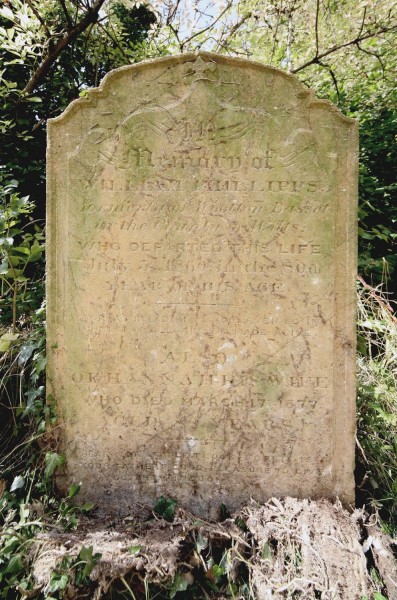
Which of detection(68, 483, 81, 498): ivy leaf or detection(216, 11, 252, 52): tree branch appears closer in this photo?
detection(68, 483, 81, 498): ivy leaf

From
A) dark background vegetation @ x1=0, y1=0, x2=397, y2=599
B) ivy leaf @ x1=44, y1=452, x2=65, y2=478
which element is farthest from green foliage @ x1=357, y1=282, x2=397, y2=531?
ivy leaf @ x1=44, y1=452, x2=65, y2=478

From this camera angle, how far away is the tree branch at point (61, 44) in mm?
3949

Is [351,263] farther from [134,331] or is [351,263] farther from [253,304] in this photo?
[134,331]

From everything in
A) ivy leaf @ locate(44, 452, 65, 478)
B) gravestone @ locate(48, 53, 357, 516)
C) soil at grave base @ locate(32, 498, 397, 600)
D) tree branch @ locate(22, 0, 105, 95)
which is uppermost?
tree branch @ locate(22, 0, 105, 95)

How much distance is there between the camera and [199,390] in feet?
→ 7.82

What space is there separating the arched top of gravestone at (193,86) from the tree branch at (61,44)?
2124mm

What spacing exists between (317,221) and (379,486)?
1518 millimetres

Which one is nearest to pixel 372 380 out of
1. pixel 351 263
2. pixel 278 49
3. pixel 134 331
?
pixel 351 263

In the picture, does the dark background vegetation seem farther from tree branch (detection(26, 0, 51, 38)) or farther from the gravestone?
the gravestone

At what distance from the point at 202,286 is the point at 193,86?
1024 mm

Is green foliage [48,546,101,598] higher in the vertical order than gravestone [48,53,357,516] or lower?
lower

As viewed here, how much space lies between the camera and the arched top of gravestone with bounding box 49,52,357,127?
2.28 m

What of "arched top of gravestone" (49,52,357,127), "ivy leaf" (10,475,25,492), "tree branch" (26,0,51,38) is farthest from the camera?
"tree branch" (26,0,51,38)

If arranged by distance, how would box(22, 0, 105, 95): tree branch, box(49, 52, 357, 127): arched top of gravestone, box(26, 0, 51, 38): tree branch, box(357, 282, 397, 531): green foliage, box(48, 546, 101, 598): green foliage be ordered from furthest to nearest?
box(22, 0, 105, 95): tree branch < box(26, 0, 51, 38): tree branch < box(357, 282, 397, 531): green foliage < box(49, 52, 357, 127): arched top of gravestone < box(48, 546, 101, 598): green foliage
